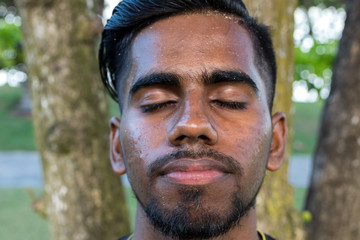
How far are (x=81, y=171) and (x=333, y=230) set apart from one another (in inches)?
95.7

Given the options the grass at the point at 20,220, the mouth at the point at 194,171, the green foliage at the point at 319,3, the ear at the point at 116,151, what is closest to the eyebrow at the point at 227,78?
the mouth at the point at 194,171

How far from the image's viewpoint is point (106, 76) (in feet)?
7.93

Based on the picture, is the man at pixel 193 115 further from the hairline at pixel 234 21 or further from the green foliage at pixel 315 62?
the green foliage at pixel 315 62

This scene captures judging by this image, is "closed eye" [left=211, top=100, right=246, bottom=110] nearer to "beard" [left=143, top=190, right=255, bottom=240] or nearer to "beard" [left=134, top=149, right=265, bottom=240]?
"beard" [left=134, top=149, right=265, bottom=240]

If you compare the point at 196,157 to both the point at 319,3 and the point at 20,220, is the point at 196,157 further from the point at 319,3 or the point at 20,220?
the point at 319,3

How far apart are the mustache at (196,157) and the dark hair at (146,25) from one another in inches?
20.4

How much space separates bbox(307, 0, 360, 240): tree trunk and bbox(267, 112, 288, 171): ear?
2.13 metres

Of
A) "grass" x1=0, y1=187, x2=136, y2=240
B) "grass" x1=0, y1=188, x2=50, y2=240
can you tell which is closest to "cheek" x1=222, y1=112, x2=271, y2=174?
"grass" x1=0, y1=187, x2=136, y2=240

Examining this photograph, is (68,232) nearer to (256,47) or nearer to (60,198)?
(60,198)

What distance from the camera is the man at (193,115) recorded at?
1.73 metres

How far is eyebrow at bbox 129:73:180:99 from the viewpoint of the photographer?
1879mm

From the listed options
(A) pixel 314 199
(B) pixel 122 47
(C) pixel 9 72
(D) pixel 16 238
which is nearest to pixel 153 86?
(B) pixel 122 47

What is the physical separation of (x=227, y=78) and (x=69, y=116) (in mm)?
2037

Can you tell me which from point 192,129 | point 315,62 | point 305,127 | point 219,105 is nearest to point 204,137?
point 192,129
